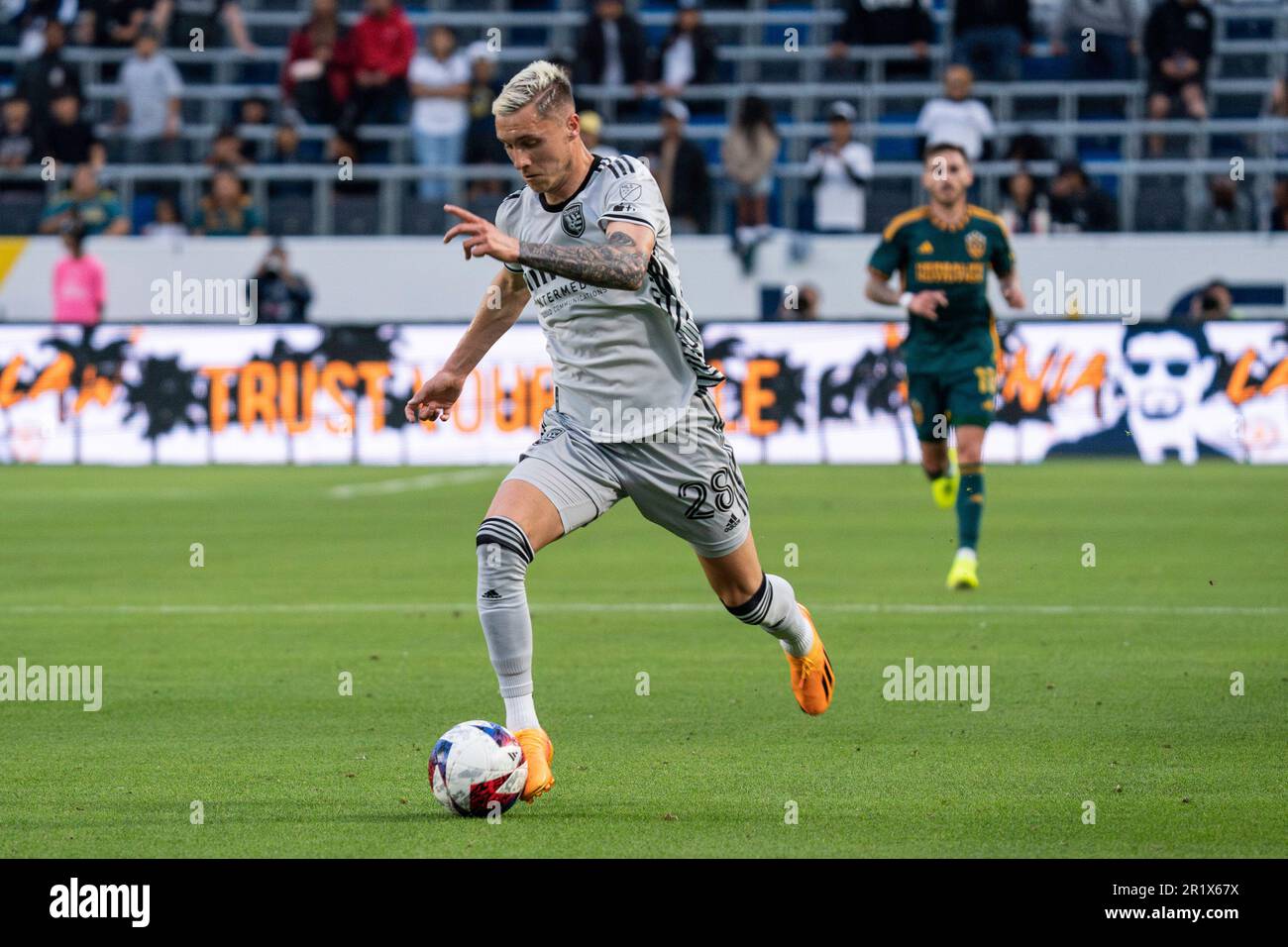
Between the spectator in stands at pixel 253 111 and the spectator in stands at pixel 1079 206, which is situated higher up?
the spectator in stands at pixel 253 111

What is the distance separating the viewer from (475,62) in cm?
2605

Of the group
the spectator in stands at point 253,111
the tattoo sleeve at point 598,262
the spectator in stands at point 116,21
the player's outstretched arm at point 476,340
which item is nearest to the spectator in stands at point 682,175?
the spectator in stands at point 253,111

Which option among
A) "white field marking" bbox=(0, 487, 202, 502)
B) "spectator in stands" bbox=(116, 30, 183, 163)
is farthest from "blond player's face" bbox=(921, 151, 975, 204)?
"spectator in stands" bbox=(116, 30, 183, 163)

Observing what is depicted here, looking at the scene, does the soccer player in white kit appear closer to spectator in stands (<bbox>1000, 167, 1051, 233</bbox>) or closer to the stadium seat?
spectator in stands (<bbox>1000, 167, 1051, 233</bbox>)

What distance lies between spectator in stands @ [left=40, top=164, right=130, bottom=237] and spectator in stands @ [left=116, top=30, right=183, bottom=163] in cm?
109

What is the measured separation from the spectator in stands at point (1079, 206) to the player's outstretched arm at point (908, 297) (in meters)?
11.7

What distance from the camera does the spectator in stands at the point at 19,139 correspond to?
27.0 m

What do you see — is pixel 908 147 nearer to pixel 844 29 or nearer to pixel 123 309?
pixel 844 29

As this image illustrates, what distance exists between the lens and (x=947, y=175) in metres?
13.3

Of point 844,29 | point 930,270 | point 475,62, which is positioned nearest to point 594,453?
point 930,270

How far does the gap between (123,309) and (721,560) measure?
64.5ft

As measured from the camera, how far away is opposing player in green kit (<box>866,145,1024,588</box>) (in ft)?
42.9

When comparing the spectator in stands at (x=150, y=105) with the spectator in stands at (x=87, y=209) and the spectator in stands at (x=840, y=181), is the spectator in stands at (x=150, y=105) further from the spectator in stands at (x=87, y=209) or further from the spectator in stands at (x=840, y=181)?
the spectator in stands at (x=840, y=181)

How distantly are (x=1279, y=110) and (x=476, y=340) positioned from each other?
20944 mm
